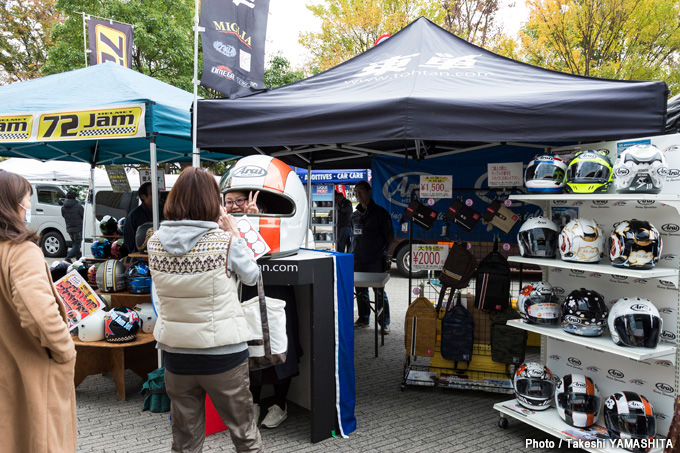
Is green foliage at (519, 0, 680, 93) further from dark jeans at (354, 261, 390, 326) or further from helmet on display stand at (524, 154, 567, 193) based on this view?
helmet on display stand at (524, 154, 567, 193)

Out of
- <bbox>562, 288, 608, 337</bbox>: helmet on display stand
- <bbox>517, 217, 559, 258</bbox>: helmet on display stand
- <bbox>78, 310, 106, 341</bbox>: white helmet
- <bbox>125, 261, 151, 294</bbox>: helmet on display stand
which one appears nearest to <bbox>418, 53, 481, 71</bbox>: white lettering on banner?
<bbox>517, 217, 559, 258</bbox>: helmet on display stand

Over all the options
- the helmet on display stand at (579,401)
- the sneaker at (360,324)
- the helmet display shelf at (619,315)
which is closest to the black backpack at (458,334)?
the helmet display shelf at (619,315)

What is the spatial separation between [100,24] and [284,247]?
6.36 metres

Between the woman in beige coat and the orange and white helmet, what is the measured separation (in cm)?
134

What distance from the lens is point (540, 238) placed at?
130 inches

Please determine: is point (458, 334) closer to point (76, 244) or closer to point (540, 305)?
point (540, 305)

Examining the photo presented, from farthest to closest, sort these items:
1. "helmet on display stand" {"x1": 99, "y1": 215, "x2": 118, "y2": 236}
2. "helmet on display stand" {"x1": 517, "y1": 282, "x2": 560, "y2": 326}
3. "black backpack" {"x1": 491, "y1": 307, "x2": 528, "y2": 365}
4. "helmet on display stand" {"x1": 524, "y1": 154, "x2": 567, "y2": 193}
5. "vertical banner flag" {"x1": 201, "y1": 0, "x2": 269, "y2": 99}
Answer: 1. "helmet on display stand" {"x1": 99, "y1": 215, "x2": 118, "y2": 236}
2. "black backpack" {"x1": 491, "y1": 307, "x2": 528, "y2": 365}
3. "vertical banner flag" {"x1": 201, "y1": 0, "x2": 269, "y2": 99}
4. "helmet on display stand" {"x1": 517, "y1": 282, "x2": 560, "y2": 326}
5. "helmet on display stand" {"x1": 524, "y1": 154, "x2": 567, "y2": 193}

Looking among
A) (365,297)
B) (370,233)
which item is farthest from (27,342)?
(365,297)

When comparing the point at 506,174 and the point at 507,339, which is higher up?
the point at 506,174

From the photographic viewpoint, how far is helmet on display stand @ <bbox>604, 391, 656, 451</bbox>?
2.76 metres

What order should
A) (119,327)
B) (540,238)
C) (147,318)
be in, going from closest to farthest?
1. (540,238)
2. (119,327)
3. (147,318)

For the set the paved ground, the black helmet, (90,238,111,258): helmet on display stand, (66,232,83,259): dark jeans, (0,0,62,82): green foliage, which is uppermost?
→ (0,0,62,82): green foliage

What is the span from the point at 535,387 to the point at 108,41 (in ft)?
26.1

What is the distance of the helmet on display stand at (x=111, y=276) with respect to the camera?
4340mm
